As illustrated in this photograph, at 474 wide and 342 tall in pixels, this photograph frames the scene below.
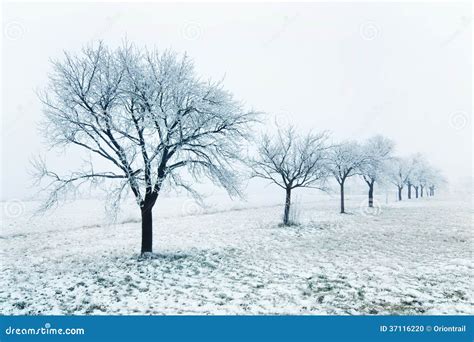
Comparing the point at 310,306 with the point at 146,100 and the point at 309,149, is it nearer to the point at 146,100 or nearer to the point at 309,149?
the point at 146,100

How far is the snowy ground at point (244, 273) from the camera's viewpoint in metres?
6.71

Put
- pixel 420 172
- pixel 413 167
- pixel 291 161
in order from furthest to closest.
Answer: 1. pixel 420 172
2. pixel 413 167
3. pixel 291 161

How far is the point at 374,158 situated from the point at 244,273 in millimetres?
21459

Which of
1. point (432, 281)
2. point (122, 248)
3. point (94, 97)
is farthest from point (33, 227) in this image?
point (432, 281)

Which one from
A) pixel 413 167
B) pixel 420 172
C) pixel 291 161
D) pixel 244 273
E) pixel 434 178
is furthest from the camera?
pixel 434 178

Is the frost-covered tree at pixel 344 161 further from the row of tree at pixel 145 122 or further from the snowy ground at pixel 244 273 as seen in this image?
the row of tree at pixel 145 122

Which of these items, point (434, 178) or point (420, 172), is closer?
point (420, 172)

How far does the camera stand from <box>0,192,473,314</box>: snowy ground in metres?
6.71

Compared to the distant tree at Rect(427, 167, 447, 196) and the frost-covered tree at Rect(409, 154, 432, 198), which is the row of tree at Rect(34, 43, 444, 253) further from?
the distant tree at Rect(427, 167, 447, 196)

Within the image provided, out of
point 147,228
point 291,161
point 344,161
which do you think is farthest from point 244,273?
point 344,161

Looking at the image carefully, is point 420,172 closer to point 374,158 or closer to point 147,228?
point 374,158

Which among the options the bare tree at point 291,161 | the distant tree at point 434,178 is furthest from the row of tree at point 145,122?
the distant tree at point 434,178

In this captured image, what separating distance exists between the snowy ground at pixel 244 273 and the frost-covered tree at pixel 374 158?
424 inches

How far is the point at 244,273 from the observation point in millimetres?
9234
